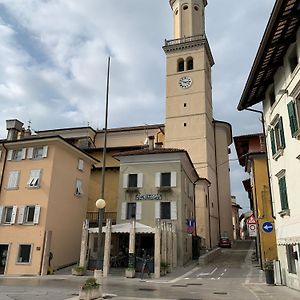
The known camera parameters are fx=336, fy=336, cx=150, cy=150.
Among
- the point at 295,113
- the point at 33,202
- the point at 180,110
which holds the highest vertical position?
the point at 180,110

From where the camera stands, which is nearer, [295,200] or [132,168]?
[295,200]

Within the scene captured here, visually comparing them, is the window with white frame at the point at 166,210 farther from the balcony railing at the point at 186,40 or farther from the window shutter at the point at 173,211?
the balcony railing at the point at 186,40

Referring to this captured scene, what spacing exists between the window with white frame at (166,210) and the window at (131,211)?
209cm

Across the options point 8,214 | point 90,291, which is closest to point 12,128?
point 8,214

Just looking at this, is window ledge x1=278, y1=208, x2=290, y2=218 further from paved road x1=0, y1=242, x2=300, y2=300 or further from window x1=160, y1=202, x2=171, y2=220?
window x1=160, y1=202, x2=171, y2=220

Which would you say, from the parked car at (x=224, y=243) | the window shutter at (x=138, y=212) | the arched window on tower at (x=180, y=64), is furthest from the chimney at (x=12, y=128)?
the parked car at (x=224, y=243)

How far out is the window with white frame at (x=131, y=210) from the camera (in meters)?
29.8

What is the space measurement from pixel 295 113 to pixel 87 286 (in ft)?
35.8

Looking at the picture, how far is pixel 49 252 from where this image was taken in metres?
25.6

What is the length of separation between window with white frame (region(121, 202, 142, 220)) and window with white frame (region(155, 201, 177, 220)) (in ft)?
5.19

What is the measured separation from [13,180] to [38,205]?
3.67m

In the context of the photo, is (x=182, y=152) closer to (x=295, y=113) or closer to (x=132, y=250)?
(x=132, y=250)

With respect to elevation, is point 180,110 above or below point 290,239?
above

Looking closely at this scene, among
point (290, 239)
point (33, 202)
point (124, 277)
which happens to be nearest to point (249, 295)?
point (290, 239)
